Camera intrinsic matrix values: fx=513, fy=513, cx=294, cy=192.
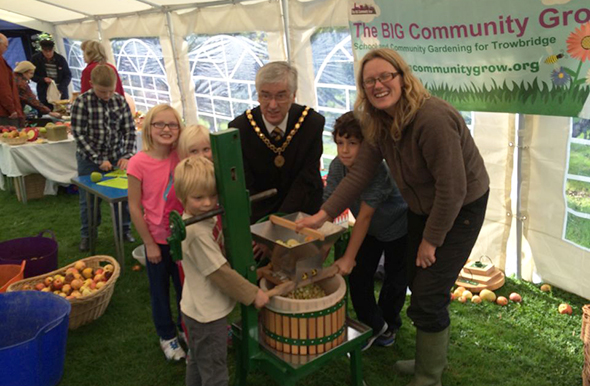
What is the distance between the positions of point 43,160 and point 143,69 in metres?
3.16

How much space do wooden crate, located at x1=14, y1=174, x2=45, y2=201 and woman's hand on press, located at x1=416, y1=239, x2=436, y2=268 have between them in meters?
5.81

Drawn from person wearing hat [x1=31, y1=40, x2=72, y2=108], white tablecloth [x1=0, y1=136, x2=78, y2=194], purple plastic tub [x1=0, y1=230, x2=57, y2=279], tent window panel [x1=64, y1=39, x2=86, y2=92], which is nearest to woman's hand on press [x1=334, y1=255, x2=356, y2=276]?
purple plastic tub [x1=0, y1=230, x2=57, y2=279]

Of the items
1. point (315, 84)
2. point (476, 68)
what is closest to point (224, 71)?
point (315, 84)

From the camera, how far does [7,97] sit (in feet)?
22.6

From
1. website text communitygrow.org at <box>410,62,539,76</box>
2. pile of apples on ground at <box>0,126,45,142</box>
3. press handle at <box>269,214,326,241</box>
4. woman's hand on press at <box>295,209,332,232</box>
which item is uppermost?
website text communitygrow.org at <box>410,62,539,76</box>

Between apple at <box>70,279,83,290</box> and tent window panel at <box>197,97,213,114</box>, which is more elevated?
tent window panel at <box>197,97,213,114</box>

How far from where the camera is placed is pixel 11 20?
11.5 meters

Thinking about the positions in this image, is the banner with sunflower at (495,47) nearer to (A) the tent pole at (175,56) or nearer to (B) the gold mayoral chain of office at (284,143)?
(B) the gold mayoral chain of office at (284,143)

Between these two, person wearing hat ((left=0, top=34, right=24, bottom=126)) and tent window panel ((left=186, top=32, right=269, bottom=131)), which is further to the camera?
person wearing hat ((left=0, top=34, right=24, bottom=126))

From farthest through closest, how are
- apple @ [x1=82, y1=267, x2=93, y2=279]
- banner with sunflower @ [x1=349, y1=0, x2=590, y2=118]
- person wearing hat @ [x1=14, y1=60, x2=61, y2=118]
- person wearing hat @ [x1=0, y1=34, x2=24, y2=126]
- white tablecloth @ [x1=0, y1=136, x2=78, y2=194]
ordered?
person wearing hat @ [x1=14, y1=60, x2=61, y2=118] < person wearing hat @ [x1=0, y1=34, x2=24, y2=126] < white tablecloth @ [x1=0, y1=136, x2=78, y2=194] < apple @ [x1=82, y1=267, x2=93, y2=279] < banner with sunflower @ [x1=349, y1=0, x2=590, y2=118]

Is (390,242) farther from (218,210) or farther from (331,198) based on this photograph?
(218,210)

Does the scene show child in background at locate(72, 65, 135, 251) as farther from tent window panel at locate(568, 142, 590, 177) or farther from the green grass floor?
tent window panel at locate(568, 142, 590, 177)

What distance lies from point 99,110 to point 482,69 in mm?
3014

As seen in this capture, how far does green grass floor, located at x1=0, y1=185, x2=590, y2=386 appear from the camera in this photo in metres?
2.85
